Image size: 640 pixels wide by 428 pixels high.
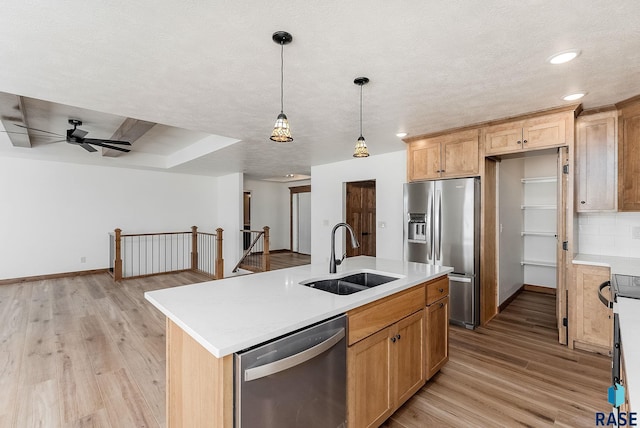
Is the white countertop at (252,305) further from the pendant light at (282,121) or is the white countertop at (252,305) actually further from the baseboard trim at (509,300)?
the baseboard trim at (509,300)

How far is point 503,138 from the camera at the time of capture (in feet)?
10.7

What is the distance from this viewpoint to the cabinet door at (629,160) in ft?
8.89

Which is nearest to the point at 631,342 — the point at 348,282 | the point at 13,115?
the point at 348,282

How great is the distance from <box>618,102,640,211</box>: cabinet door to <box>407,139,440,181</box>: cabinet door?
5.45ft

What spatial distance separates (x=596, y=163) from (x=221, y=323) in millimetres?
3709

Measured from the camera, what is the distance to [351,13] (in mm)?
1544

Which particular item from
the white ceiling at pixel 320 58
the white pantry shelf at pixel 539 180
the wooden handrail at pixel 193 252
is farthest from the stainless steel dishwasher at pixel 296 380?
the wooden handrail at pixel 193 252

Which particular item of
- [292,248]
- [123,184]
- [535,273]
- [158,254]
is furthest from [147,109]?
[292,248]

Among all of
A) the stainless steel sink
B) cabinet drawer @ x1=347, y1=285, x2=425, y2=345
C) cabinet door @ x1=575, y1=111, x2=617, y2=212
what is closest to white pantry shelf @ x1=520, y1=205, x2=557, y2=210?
cabinet door @ x1=575, y1=111, x2=617, y2=212

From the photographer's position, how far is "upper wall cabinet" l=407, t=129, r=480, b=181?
3516 millimetres

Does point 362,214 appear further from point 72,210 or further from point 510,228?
point 72,210

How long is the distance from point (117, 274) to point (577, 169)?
7361 millimetres

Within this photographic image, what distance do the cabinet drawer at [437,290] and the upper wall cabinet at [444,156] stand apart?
5.33ft

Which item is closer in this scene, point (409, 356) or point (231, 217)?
point (409, 356)
